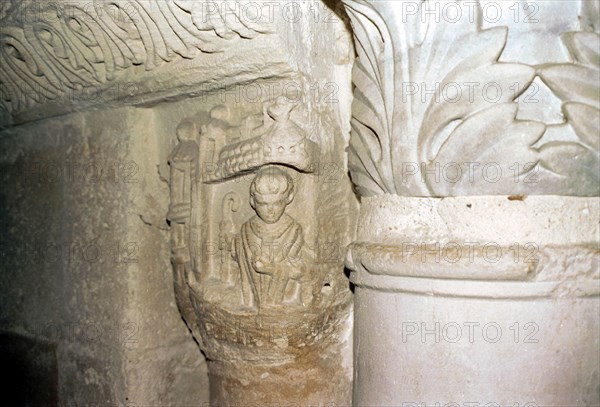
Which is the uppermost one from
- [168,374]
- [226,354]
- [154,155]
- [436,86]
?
[436,86]

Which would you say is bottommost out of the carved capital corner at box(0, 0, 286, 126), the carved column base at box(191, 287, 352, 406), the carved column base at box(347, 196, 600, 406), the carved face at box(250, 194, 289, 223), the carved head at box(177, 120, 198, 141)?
the carved column base at box(191, 287, 352, 406)

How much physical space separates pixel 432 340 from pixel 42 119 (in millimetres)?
1464

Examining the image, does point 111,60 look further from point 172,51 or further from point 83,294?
point 83,294

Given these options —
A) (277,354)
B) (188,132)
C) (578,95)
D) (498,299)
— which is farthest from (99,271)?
(578,95)

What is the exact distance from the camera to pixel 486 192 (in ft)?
4.06

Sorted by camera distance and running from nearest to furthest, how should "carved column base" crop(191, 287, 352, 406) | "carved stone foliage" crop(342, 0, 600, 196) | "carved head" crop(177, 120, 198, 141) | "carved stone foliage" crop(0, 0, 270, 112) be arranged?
1. "carved stone foliage" crop(342, 0, 600, 196)
2. "carved stone foliage" crop(0, 0, 270, 112)
3. "carved column base" crop(191, 287, 352, 406)
4. "carved head" crop(177, 120, 198, 141)

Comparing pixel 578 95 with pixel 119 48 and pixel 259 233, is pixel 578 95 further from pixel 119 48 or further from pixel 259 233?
pixel 119 48

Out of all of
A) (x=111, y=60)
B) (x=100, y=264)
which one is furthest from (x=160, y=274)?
(x=111, y=60)

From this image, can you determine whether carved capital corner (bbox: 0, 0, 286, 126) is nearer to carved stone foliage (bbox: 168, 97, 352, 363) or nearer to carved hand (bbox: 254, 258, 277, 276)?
carved stone foliage (bbox: 168, 97, 352, 363)

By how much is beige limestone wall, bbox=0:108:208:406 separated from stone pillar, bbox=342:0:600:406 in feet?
2.53

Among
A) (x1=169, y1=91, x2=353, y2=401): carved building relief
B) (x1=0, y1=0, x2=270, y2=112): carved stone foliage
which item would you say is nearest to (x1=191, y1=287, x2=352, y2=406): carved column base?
(x1=169, y1=91, x2=353, y2=401): carved building relief

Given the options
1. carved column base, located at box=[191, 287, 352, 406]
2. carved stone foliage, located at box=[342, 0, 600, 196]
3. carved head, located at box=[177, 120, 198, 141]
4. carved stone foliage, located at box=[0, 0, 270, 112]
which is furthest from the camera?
carved head, located at box=[177, 120, 198, 141]

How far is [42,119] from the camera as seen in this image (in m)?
2.09

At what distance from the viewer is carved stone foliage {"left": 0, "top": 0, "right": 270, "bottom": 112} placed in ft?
4.90
